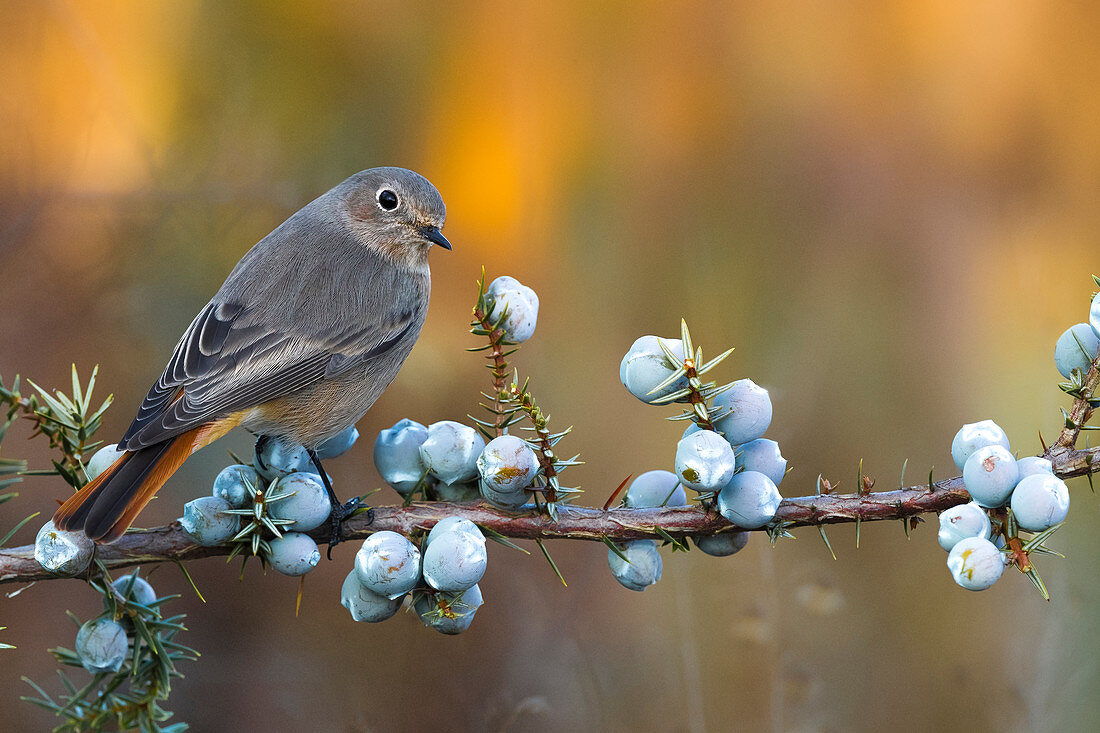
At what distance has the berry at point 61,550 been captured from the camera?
80 centimetres

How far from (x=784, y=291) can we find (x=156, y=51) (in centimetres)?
139

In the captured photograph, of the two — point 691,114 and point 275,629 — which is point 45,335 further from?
point 691,114

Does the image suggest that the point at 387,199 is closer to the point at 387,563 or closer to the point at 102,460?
the point at 102,460

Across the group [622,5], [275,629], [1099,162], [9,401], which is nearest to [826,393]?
[1099,162]

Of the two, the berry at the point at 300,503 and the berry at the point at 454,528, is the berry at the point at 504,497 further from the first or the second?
the berry at the point at 300,503

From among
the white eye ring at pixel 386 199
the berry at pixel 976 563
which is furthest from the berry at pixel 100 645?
the white eye ring at pixel 386 199

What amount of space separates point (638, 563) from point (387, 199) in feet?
2.62

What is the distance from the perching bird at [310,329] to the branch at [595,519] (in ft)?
0.60

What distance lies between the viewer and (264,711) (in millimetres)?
1767

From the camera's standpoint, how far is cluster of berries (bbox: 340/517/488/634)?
0.77m

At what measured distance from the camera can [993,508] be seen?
725mm

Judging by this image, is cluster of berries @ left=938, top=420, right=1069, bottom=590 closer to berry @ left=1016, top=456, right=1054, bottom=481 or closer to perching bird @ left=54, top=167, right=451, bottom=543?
Result: berry @ left=1016, top=456, right=1054, bottom=481

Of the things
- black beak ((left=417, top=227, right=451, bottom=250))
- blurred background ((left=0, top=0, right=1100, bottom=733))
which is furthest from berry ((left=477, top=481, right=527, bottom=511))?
blurred background ((left=0, top=0, right=1100, bottom=733))

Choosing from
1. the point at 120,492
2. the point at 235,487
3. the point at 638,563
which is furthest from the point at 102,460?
the point at 638,563
